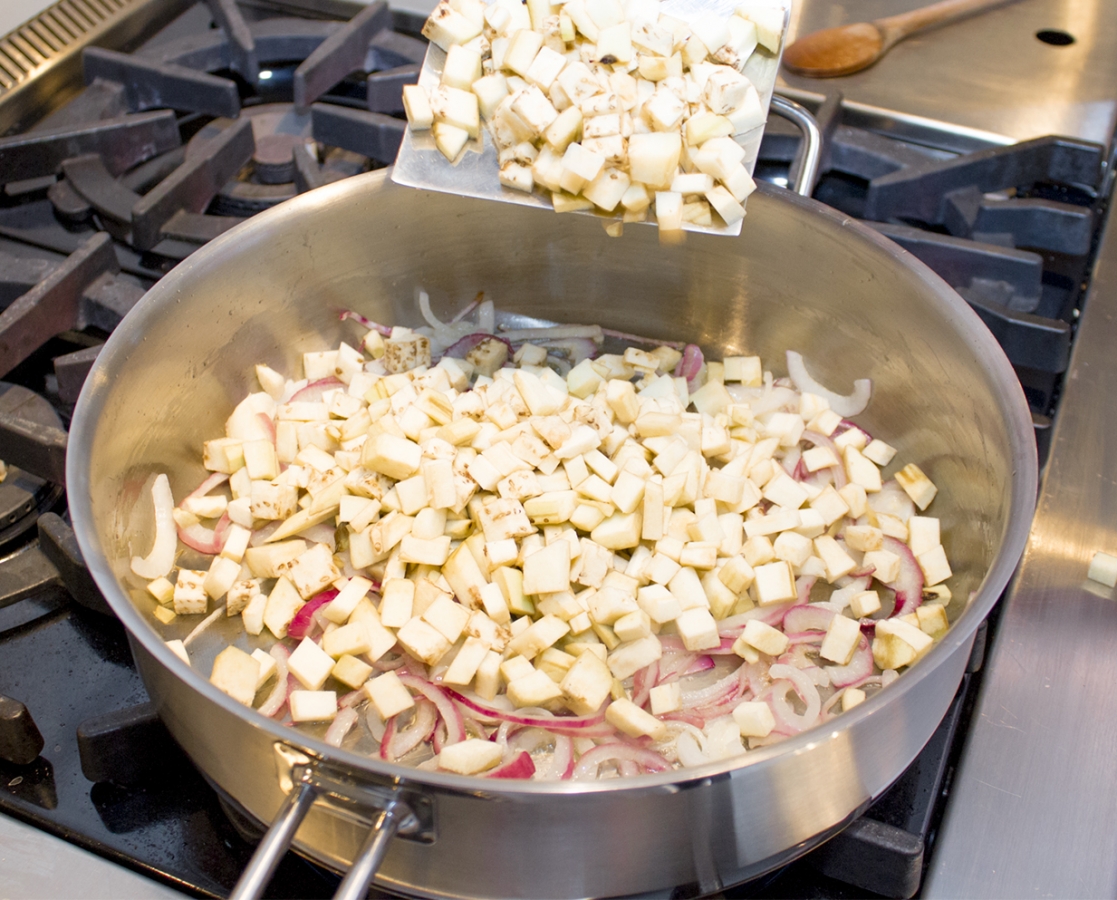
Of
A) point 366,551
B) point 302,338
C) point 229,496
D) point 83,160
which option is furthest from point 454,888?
point 83,160

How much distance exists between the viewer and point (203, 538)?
1.22 metres

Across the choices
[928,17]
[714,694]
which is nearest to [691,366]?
[714,694]

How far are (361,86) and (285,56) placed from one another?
0.16 metres

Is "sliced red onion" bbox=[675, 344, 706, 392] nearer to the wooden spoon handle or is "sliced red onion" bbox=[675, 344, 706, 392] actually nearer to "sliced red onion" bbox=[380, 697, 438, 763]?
"sliced red onion" bbox=[380, 697, 438, 763]

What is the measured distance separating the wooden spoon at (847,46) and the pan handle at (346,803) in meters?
1.60

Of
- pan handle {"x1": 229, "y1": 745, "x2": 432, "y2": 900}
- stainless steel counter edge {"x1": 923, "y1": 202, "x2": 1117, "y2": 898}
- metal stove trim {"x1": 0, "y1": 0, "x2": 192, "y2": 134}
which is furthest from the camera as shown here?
metal stove trim {"x1": 0, "y1": 0, "x2": 192, "y2": 134}

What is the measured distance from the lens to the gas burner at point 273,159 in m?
1.54

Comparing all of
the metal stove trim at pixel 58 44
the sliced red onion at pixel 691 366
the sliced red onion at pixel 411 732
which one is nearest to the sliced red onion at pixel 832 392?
the sliced red onion at pixel 691 366

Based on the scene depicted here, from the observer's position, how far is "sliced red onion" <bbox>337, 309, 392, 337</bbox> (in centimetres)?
145

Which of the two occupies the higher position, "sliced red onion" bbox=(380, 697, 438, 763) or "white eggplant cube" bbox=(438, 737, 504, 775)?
"white eggplant cube" bbox=(438, 737, 504, 775)

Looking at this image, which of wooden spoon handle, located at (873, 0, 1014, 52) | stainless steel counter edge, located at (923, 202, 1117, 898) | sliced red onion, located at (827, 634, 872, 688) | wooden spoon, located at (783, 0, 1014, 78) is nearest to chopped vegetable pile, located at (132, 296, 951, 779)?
sliced red onion, located at (827, 634, 872, 688)

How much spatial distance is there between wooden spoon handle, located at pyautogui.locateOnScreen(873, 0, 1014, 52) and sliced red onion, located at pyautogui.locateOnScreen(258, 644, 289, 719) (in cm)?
160

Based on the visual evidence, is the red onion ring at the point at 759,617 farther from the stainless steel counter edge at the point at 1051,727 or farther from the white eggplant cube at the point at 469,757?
the white eggplant cube at the point at 469,757

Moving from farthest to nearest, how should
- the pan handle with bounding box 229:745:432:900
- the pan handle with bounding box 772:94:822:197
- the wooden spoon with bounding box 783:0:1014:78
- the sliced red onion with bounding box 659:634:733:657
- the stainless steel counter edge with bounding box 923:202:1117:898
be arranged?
the wooden spoon with bounding box 783:0:1014:78, the pan handle with bounding box 772:94:822:197, the sliced red onion with bounding box 659:634:733:657, the stainless steel counter edge with bounding box 923:202:1117:898, the pan handle with bounding box 229:745:432:900
